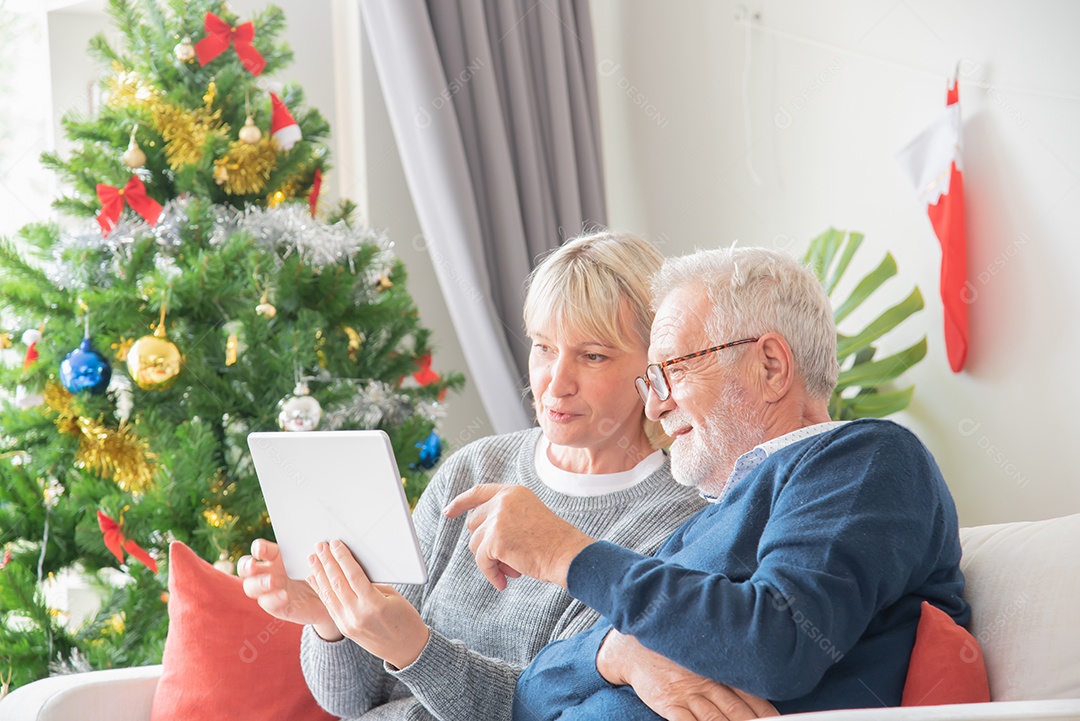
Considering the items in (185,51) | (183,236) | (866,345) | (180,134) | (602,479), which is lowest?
(602,479)

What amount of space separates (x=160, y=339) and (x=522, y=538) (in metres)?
1.23

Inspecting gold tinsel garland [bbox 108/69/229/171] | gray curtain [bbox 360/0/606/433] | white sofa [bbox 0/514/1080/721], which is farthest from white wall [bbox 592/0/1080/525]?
gold tinsel garland [bbox 108/69/229/171]

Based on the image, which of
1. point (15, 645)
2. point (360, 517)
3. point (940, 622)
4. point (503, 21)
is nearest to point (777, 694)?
point (940, 622)

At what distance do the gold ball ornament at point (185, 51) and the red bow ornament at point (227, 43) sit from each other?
22 millimetres

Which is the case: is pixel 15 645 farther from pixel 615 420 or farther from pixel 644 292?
pixel 644 292

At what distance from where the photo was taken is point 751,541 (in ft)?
3.77

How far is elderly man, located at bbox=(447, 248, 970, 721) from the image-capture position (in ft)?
3.23

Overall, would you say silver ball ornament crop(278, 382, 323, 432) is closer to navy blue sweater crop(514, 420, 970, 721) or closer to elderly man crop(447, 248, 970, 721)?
elderly man crop(447, 248, 970, 721)

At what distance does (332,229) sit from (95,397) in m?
0.62

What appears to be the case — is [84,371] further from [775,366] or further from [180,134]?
[775,366]

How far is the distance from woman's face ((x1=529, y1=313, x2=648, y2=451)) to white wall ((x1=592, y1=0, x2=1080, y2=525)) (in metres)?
1.04

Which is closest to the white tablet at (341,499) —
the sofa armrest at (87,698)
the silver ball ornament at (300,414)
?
the sofa armrest at (87,698)

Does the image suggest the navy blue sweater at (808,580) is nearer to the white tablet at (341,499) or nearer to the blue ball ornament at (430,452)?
the white tablet at (341,499)

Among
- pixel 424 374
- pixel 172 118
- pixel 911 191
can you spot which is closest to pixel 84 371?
pixel 172 118
